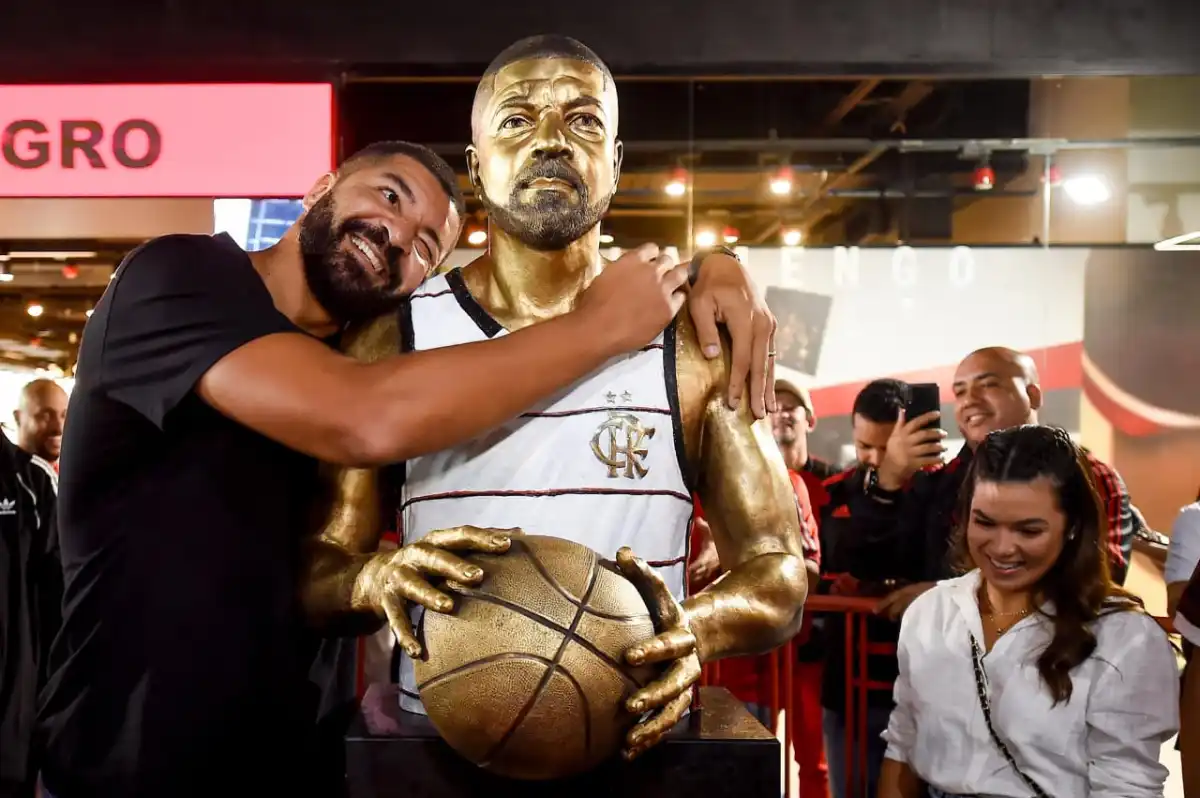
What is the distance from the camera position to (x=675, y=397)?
186 cm

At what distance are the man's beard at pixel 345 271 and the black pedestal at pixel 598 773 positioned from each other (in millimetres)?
729

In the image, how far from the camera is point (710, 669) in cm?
372

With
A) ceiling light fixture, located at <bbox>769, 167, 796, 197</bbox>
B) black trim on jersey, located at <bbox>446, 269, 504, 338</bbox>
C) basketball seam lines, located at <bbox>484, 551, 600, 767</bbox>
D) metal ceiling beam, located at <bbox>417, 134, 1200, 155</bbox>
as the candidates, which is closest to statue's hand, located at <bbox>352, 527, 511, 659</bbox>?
basketball seam lines, located at <bbox>484, 551, 600, 767</bbox>

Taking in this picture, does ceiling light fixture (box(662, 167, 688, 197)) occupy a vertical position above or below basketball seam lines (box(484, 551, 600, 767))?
above

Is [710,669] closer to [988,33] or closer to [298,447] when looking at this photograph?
[298,447]

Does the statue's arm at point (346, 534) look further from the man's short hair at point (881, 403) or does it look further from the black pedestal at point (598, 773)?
the man's short hair at point (881, 403)

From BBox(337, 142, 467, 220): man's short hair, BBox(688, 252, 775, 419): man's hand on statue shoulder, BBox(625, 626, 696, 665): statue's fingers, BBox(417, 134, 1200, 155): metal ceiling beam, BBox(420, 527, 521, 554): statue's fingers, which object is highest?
BBox(417, 134, 1200, 155): metal ceiling beam

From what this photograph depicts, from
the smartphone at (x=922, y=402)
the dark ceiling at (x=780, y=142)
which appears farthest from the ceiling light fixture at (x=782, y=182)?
the smartphone at (x=922, y=402)

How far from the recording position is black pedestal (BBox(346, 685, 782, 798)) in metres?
1.66

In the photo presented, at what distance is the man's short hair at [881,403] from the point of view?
13.0 ft

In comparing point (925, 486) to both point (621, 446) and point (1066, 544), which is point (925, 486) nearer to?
point (1066, 544)

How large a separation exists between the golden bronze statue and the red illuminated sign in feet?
9.12

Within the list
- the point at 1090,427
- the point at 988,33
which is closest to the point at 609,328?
the point at 988,33

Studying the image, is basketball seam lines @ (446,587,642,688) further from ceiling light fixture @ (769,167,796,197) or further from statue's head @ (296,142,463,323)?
ceiling light fixture @ (769,167,796,197)
